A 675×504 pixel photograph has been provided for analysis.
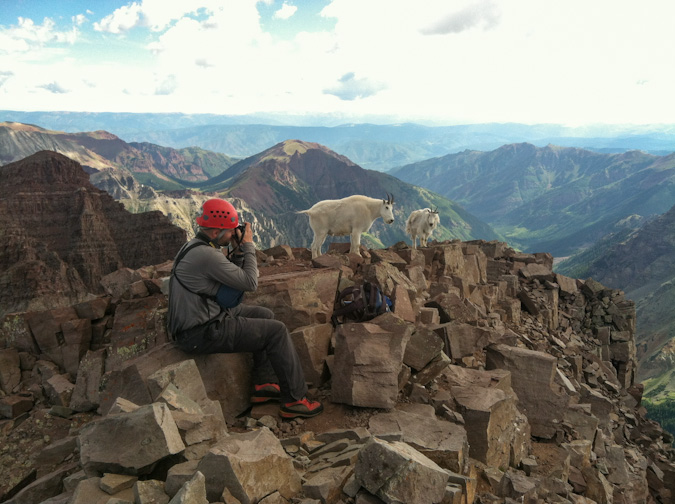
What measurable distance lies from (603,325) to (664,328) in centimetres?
11573

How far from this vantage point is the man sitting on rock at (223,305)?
717cm

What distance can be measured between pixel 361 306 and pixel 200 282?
14.1ft

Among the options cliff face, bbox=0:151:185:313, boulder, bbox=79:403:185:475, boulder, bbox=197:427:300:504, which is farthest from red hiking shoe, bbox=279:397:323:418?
cliff face, bbox=0:151:185:313

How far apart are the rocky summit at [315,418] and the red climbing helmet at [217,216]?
2606mm

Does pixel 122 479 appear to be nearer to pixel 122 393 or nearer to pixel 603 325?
pixel 122 393

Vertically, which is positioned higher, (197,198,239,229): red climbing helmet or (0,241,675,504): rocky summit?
(197,198,239,229): red climbing helmet

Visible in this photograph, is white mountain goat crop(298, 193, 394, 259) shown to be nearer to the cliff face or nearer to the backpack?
the backpack

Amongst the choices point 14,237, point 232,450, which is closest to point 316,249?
point 232,450

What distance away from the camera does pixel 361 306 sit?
10203 mm

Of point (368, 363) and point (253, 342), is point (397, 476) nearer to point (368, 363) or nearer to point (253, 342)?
point (368, 363)

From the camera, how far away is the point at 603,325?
2889 centimetres

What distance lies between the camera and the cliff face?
371 feet

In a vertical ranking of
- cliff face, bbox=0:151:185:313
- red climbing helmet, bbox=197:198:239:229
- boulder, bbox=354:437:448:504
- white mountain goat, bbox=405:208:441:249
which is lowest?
cliff face, bbox=0:151:185:313

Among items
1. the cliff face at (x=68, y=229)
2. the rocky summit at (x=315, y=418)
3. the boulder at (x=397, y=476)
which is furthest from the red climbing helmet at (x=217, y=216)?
the cliff face at (x=68, y=229)
